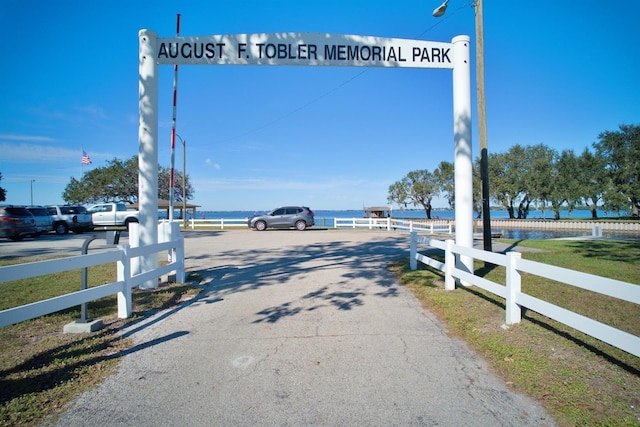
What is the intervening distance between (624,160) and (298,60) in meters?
58.5

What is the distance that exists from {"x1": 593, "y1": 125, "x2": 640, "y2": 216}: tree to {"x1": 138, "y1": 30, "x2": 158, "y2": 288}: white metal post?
5890 cm

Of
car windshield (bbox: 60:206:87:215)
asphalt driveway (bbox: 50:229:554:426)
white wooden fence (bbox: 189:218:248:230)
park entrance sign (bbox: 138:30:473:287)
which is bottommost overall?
asphalt driveway (bbox: 50:229:554:426)

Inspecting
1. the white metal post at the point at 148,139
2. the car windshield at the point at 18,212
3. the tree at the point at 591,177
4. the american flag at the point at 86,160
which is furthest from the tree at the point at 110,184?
the tree at the point at 591,177

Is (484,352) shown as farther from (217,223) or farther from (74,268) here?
(217,223)

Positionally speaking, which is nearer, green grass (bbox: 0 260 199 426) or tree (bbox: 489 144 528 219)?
green grass (bbox: 0 260 199 426)

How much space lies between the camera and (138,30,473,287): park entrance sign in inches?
325

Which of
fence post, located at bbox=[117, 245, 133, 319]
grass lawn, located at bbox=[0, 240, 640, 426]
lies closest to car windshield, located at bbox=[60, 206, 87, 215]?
grass lawn, located at bbox=[0, 240, 640, 426]

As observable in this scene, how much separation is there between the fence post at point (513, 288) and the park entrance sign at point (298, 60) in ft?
8.60

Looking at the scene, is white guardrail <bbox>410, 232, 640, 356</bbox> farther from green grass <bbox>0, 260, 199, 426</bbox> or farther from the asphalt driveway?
green grass <bbox>0, 260, 199, 426</bbox>

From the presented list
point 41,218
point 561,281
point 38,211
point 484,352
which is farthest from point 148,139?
point 38,211

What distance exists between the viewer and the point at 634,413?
3.12 m

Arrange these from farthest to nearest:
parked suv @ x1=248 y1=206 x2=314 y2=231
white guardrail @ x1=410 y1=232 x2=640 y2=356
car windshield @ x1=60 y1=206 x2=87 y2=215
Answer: parked suv @ x1=248 y1=206 x2=314 y2=231
car windshield @ x1=60 y1=206 x2=87 y2=215
white guardrail @ x1=410 y1=232 x2=640 y2=356

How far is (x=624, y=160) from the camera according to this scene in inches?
1994

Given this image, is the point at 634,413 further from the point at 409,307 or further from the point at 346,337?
the point at 409,307
